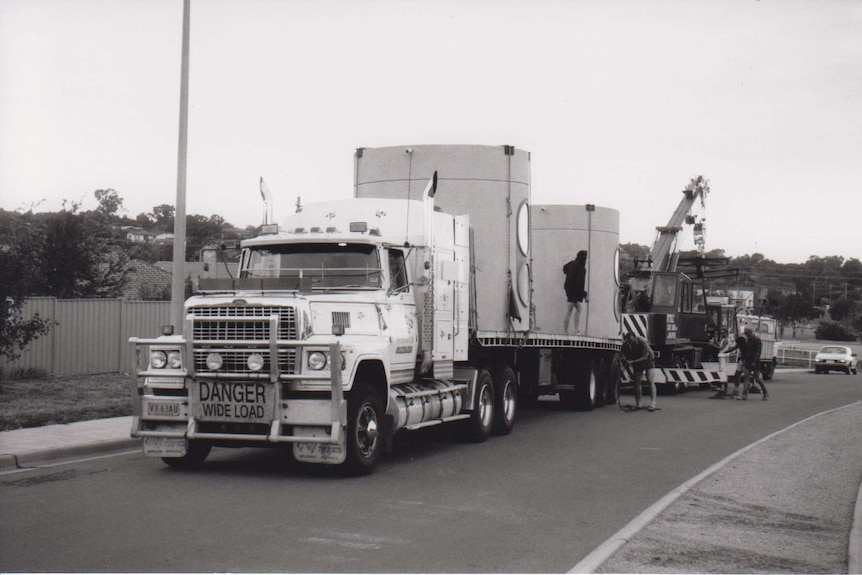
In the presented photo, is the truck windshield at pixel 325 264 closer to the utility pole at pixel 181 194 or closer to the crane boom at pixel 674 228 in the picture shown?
the utility pole at pixel 181 194

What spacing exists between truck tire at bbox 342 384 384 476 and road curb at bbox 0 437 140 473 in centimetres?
369

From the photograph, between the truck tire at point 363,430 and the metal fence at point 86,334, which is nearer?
the truck tire at point 363,430

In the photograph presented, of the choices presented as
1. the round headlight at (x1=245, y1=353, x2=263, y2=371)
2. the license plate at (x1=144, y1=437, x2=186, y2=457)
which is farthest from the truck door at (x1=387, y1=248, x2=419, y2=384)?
the license plate at (x1=144, y1=437, x2=186, y2=457)

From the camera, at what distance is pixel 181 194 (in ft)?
51.3

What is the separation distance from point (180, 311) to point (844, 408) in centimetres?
1499

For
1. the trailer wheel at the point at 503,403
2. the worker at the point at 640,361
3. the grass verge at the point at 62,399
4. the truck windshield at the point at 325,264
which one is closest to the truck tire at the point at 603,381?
the worker at the point at 640,361

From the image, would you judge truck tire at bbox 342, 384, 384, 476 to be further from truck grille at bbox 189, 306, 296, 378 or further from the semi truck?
truck grille at bbox 189, 306, 296, 378

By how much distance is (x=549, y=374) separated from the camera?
60.4ft

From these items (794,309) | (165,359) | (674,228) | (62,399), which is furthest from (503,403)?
(794,309)

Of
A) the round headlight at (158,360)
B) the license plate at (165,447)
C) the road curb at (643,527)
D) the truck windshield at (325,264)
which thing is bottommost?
the road curb at (643,527)

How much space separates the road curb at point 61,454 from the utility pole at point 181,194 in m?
3.10

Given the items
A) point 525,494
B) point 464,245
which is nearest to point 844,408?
point 464,245

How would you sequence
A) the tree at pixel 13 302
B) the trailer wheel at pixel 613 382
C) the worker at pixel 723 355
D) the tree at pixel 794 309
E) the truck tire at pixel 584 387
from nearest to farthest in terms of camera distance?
the tree at pixel 13 302 → the truck tire at pixel 584 387 → the trailer wheel at pixel 613 382 → the worker at pixel 723 355 → the tree at pixel 794 309

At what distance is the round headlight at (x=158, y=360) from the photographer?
10.5 m
